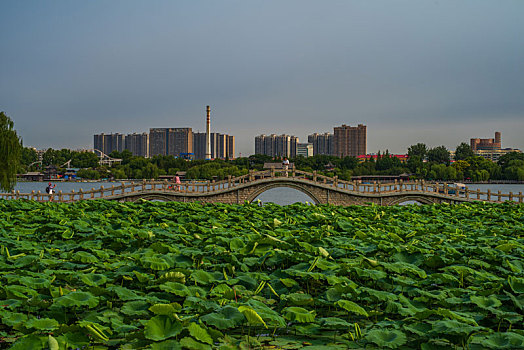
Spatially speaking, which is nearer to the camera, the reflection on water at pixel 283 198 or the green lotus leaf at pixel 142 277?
the green lotus leaf at pixel 142 277

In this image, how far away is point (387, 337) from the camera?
6.87 feet

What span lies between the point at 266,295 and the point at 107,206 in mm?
6319

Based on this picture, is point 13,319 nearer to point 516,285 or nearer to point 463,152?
point 516,285

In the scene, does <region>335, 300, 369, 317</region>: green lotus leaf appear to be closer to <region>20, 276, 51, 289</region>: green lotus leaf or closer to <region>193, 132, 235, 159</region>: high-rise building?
<region>20, 276, 51, 289</region>: green lotus leaf

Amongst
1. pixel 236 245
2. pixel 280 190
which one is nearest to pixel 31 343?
pixel 236 245

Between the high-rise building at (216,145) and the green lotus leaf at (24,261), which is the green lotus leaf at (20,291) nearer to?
the green lotus leaf at (24,261)

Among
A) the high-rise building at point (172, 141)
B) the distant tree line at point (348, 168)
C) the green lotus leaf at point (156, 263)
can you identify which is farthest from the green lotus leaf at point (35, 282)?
the high-rise building at point (172, 141)

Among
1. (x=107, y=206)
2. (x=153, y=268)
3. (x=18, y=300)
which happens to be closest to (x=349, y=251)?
(x=153, y=268)

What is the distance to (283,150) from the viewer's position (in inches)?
4931

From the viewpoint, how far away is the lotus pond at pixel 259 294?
209cm

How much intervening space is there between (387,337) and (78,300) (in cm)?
164

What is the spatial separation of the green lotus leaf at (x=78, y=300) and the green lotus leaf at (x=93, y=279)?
0.26 meters

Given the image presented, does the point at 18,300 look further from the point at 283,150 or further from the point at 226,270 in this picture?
the point at 283,150

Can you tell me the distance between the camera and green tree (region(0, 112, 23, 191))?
65.1 ft
